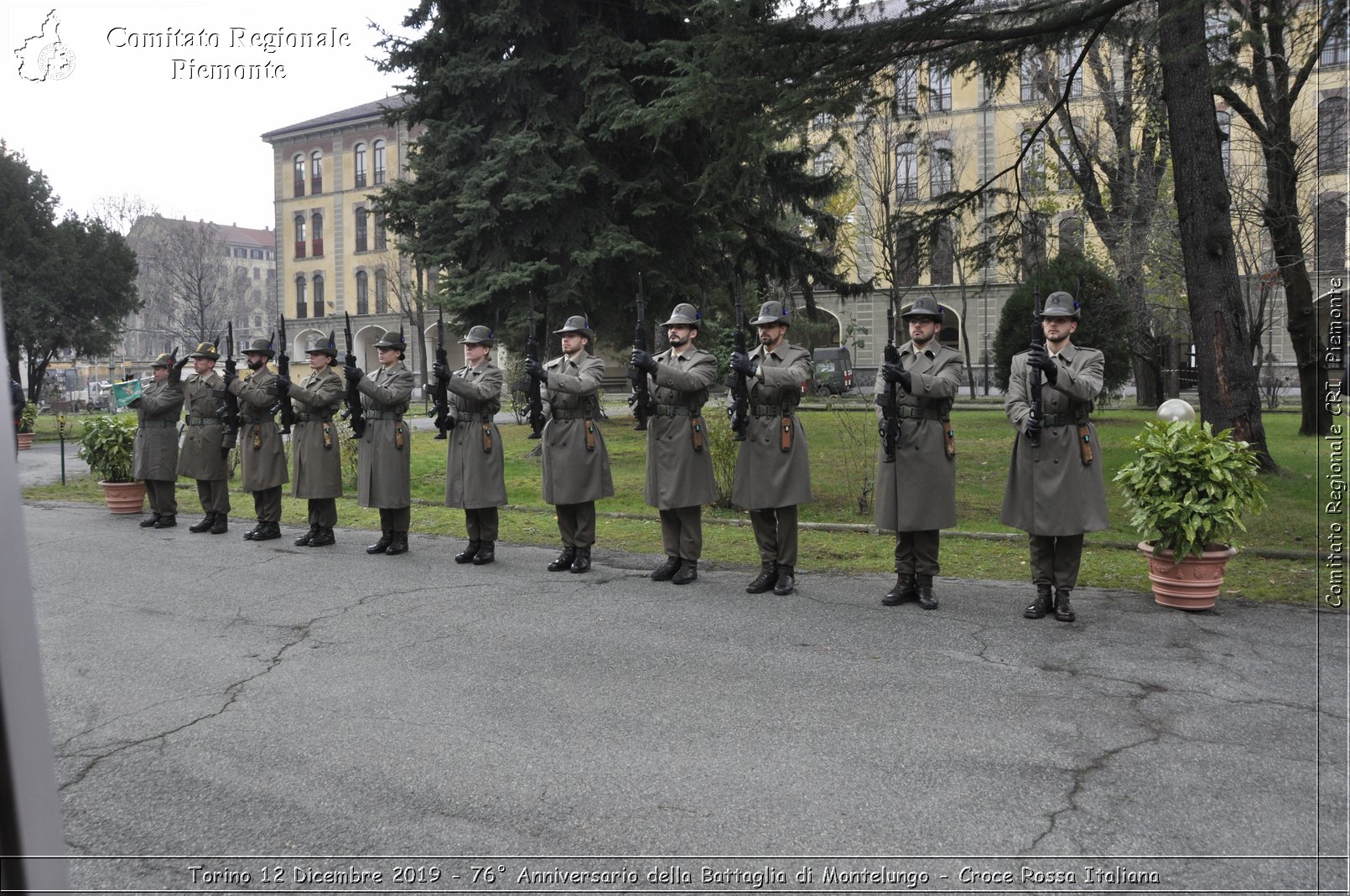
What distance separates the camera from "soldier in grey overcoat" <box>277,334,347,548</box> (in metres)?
10.4

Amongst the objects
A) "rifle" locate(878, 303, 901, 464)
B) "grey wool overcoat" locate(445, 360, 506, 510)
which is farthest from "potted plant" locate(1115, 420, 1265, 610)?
"grey wool overcoat" locate(445, 360, 506, 510)

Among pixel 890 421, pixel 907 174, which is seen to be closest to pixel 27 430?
pixel 890 421

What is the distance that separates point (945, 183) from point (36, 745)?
34982mm

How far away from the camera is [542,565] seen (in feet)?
29.7

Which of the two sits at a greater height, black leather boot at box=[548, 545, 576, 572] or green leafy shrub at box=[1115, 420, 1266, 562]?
green leafy shrub at box=[1115, 420, 1266, 562]

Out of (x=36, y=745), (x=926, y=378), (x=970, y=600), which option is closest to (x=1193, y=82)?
(x=926, y=378)

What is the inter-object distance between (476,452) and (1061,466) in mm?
5119

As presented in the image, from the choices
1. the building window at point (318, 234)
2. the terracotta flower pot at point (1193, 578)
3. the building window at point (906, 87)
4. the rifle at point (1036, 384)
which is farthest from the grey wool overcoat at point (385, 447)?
the building window at point (318, 234)

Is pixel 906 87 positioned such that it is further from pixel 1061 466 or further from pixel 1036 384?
pixel 1061 466

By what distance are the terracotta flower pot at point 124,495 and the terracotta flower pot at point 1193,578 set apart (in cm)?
1208

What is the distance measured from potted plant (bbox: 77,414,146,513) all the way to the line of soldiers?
218 centimetres

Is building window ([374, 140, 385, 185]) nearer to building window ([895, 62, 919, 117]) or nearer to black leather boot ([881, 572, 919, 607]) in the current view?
building window ([895, 62, 919, 117])

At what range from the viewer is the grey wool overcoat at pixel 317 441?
10.4 m

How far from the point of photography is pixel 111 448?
13.1m
